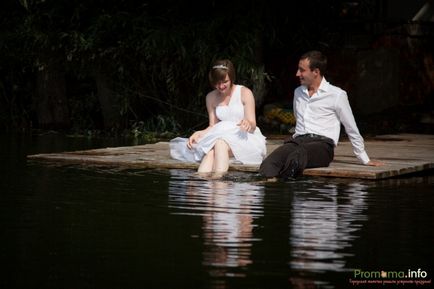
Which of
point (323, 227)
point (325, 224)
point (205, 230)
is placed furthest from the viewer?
point (325, 224)

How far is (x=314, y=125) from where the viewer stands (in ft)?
36.1

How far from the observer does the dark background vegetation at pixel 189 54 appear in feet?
56.4

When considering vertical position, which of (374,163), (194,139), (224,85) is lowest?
(374,163)

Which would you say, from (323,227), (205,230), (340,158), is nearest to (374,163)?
(340,158)

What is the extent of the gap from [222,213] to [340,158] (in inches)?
159

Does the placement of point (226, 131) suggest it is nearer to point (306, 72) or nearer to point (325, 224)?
point (306, 72)

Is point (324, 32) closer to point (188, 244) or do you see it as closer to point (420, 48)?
point (420, 48)

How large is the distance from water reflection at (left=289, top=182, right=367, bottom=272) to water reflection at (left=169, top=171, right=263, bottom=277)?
0.28 meters

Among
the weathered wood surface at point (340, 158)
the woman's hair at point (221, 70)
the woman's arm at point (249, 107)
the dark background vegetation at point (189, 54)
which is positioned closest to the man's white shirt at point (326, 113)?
the weathered wood surface at point (340, 158)

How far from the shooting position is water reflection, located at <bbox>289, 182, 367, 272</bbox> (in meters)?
6.34

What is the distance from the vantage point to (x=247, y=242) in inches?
273

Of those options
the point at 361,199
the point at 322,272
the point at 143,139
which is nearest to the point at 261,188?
the point at 361,199

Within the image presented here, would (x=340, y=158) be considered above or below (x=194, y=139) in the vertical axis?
below

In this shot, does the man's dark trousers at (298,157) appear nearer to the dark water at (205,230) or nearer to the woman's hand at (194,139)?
the dark water at (205,230)
